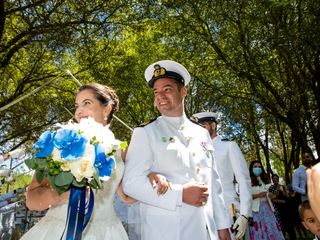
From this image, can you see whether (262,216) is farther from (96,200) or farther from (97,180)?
(97,180)

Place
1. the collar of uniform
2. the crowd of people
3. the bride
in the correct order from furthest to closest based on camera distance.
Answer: the collar of uniform < the crowd of people < the bride

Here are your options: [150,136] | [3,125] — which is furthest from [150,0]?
[150,136]

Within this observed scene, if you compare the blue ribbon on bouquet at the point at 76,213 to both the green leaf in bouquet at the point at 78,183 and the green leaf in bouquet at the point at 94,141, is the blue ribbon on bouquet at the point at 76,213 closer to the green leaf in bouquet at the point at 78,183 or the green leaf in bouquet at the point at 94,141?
the green leaf in bouquet at the point at 78,183

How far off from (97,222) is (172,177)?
0.63 meters

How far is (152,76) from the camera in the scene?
358 cm

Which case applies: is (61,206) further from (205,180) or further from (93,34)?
(93,34)

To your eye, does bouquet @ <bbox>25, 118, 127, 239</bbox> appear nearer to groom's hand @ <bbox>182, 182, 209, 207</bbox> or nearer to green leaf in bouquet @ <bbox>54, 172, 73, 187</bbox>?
green leaf in bouquet @ <bbox>54, 172, 73, 187</bbox>

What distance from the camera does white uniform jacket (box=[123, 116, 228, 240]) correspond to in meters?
2.92

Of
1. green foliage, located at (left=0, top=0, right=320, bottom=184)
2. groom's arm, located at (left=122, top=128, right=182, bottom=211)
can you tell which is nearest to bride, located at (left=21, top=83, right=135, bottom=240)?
groom's arm, located at (left=122, top=128, right=182, bottom=211)

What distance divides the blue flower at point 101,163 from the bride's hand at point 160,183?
44 centimetres

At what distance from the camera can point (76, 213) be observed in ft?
8.50

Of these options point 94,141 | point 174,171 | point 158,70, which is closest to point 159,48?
point 158,70

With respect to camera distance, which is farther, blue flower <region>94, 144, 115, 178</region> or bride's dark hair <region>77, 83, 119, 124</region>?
bride's dark hair <region>77, 83, 119, 124</region>

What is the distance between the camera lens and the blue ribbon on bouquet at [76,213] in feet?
8.46
